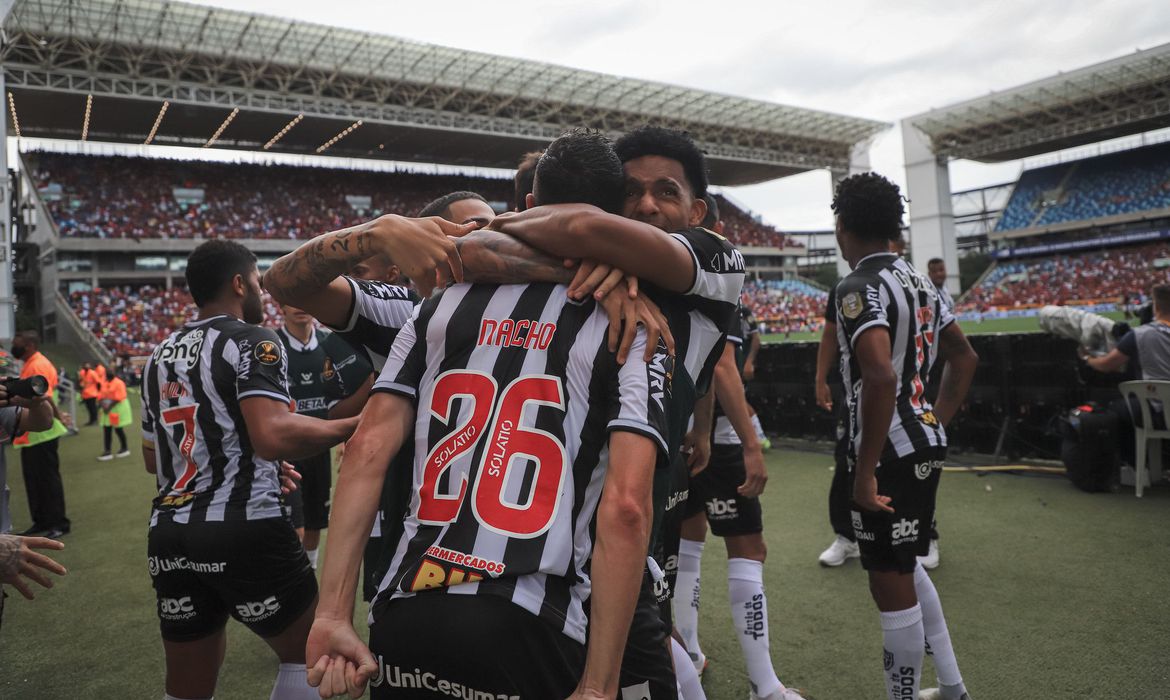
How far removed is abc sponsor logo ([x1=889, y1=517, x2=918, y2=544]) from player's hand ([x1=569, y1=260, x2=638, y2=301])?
190 centimetres

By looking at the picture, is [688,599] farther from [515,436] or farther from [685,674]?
[515,436]

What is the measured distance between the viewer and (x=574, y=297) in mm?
1411

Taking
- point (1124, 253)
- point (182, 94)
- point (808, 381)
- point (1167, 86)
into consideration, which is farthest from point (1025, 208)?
point (182, 94)

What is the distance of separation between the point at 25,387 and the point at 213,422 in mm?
709

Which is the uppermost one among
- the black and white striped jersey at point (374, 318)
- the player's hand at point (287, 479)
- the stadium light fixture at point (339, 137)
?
the stadium light fixture at point (339, 137)

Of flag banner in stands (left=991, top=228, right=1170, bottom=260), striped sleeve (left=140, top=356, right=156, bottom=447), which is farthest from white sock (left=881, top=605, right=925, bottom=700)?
flag banner in stands (left=991, top=228, right=1170, bottom=260)

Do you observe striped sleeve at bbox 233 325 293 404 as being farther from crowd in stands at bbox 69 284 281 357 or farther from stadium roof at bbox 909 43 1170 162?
stadium roof at bbox 909 43 1170 162

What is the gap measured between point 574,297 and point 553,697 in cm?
78

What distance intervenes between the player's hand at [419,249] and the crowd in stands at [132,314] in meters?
34.9

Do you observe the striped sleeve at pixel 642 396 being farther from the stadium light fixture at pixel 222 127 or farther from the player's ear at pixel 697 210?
the stadium light fixture at pixel 222 127

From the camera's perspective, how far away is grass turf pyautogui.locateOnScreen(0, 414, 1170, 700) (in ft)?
10.9

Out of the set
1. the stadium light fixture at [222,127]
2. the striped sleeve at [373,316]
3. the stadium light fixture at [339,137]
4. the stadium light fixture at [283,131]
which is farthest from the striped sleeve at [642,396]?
the stadium light fixture at [339,137]

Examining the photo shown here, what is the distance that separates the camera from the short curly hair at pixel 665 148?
1979 millimetres

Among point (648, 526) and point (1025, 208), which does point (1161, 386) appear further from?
point (1025, 208)
